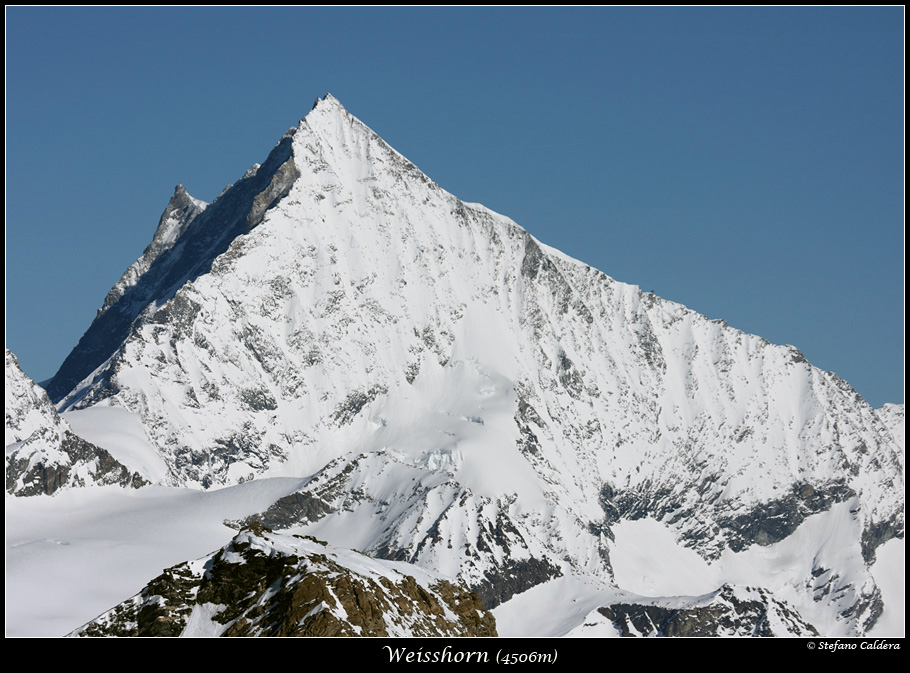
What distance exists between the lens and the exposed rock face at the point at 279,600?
72625 millimetres

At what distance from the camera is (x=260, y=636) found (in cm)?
7162

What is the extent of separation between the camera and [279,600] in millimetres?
74250

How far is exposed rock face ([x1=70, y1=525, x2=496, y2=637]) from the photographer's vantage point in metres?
72.6
